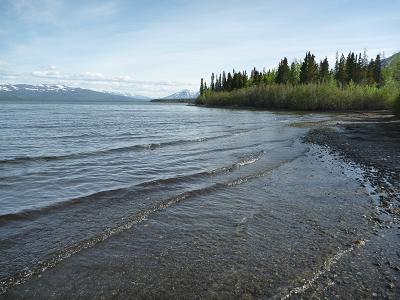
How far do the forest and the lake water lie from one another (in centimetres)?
4431

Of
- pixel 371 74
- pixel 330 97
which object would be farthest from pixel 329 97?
pixel 371 74

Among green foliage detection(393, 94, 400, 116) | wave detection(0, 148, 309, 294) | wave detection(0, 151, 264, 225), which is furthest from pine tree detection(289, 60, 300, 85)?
wave detection(0, 148, 309, 294)

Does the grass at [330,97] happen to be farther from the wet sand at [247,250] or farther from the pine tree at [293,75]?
the wet sand at [247,250]

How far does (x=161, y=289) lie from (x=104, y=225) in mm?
3769

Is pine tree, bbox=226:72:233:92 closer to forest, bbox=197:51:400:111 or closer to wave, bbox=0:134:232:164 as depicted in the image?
forest, bbox=197:51:400:111

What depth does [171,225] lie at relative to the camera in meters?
9.80

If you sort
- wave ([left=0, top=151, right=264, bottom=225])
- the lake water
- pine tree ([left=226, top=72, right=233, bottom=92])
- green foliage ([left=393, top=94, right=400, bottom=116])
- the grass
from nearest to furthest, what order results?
the lake water < wave ([left=0, top=151, right=264, bottom=225]) < green foliage ([left=393, top=94, right=400, bottom=116]) < the grass < pine tree ([left=226, top=72, right=233, bottom=92])

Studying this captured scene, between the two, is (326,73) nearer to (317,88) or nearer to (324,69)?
(324,69)

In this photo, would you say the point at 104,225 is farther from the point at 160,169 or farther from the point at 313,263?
the point at 160,169

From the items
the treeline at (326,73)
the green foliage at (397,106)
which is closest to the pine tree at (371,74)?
the treeline at (326,73)

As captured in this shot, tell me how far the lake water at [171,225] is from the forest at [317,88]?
4431cm

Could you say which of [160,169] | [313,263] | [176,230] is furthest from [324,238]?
[160,169]

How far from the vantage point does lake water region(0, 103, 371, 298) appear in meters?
6.74

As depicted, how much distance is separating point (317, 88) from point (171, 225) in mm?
87637
